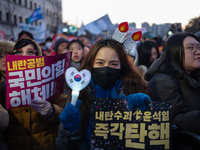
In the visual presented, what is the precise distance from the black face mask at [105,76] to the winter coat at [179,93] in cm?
54

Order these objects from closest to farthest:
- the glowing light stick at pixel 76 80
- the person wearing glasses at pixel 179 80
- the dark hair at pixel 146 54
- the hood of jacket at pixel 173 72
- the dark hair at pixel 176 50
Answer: the glowing light stick at pixel 76 80 → the person wearing glasses at pixel 179 80 → the hood of jacket at pixel 173 72 → the dark hair at pixel 176 50 → the dark hair at pixel 146 54

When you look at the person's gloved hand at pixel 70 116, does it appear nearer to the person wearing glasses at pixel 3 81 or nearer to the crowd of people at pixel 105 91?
the crowd of people at pixel 105 91

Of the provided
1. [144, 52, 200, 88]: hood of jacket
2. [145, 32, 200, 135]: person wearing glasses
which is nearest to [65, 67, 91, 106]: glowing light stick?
[145, 32, 200, 135]: person wearing glasses

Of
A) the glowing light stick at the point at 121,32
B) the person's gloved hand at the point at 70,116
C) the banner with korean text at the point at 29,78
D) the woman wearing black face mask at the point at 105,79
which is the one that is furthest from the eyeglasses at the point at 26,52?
the person's gloved hand at the point at 70,116

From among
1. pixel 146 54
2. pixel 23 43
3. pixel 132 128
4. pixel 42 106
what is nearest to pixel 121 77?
pixel 132 128

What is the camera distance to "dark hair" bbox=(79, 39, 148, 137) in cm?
185

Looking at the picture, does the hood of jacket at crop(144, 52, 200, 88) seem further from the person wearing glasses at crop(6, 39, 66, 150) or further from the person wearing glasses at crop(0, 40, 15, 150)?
the person wearing glasses at crop(0, 40, 15, 150)

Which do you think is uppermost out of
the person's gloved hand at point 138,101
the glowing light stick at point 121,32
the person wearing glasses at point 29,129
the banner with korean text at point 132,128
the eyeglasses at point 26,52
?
the glowing light stick at point 121,32

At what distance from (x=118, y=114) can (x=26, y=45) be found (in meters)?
1.61

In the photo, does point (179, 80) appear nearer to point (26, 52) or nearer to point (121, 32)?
point (121, 32)

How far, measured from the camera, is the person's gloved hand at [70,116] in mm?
1355

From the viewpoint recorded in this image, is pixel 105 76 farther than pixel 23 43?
No

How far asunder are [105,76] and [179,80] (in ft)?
3.04

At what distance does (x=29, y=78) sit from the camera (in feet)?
6.05
